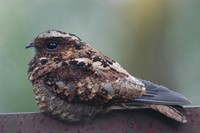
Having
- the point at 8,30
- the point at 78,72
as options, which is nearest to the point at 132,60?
the point at 8,30

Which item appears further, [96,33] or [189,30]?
Result: [189,30]

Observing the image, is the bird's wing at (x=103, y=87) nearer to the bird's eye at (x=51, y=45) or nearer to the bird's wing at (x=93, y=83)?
the bird's wing at (x=93, y=83)

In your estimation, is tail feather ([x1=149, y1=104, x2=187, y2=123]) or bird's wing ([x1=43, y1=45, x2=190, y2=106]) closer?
tail feather ([x1=149, y1=104, x2=187, y2=123])

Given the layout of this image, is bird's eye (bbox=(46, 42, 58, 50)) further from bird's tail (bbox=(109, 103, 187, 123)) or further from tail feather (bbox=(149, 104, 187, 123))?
tail feather (bbox=(149, 104, 187, 123))

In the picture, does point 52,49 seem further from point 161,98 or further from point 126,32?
point 126,32

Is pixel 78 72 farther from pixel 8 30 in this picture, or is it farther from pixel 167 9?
pixel 167 9

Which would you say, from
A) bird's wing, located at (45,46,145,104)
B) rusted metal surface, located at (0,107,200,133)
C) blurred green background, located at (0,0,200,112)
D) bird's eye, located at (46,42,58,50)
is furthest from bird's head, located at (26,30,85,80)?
blurred green background, located at (0,0,200,112)

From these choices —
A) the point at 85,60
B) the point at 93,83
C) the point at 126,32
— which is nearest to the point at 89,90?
the point at 93,83
